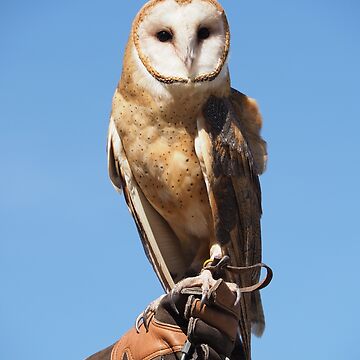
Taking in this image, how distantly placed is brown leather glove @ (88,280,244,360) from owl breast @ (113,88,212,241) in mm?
984

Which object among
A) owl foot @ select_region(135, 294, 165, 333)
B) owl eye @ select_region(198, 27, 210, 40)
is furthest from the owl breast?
Result: owl foot @ select_region(135, 294, 165, 333)

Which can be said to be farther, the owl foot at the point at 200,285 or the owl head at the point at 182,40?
the owl head at the point at 182,40

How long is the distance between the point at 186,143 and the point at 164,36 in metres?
0.64

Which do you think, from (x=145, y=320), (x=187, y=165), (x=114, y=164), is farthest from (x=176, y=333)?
(x=114, y=164)

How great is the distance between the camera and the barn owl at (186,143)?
4.92 metres

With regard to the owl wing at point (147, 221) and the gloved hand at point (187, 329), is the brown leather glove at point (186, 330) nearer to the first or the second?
the gloved hand at point (187, 329)

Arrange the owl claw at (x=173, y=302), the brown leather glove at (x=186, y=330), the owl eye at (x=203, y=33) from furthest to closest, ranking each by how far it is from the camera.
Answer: the owl eye at (x=203, y=33) → the owl claw at (x=173, y=302) → the brown leather glove at (x=186, y=330)

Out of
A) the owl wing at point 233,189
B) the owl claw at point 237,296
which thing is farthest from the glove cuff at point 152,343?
the owl wing at point 233,189

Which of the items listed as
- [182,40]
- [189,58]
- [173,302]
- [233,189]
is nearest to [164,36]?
[182,40]

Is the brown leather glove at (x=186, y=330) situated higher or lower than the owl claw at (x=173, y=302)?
lower

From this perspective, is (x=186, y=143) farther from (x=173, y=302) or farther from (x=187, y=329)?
(x=187, y=329)

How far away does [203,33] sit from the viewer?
5113mm

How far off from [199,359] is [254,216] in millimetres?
1432

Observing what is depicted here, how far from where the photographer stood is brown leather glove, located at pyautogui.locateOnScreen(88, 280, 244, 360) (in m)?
3.89
